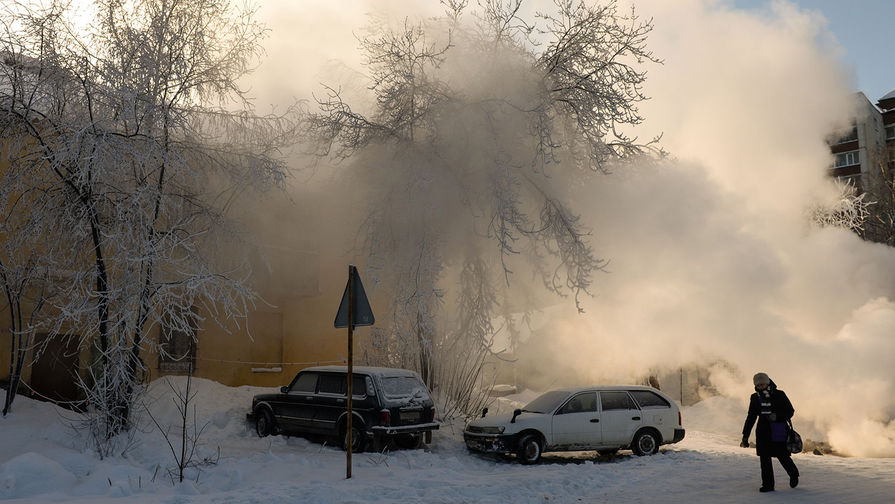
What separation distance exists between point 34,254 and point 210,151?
10.9 ft

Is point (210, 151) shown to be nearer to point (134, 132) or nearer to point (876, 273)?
point (134, 132)

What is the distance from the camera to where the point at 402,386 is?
12398 millimetres

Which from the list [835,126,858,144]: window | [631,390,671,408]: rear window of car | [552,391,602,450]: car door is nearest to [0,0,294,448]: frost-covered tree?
[552,391,602,450]: car door

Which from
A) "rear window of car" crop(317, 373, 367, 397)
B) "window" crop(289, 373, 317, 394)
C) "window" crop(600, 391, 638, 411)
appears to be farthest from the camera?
"window" crop(289, 373, 317, 394)

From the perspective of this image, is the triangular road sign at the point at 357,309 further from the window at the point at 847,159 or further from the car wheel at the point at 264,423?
the window at the point at 847,159

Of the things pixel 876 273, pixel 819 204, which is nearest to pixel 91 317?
pixel 876 273

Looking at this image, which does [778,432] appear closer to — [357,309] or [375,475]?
[375,475]

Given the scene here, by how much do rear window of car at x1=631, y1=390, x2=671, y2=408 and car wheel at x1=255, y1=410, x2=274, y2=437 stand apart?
6.84 m

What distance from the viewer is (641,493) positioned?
9.11 metres

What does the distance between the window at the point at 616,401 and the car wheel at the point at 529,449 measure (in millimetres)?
1500

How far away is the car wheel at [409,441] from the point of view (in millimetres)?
12414

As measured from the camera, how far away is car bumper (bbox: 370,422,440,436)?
11.7m

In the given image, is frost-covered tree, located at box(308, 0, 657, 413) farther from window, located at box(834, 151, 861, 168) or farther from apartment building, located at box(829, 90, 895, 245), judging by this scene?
window, located at box(834, 151, 861, 168)

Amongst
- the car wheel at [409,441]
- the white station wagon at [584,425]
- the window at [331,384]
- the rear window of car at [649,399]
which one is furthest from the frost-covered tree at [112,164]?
the rear window of car at [649,399]
